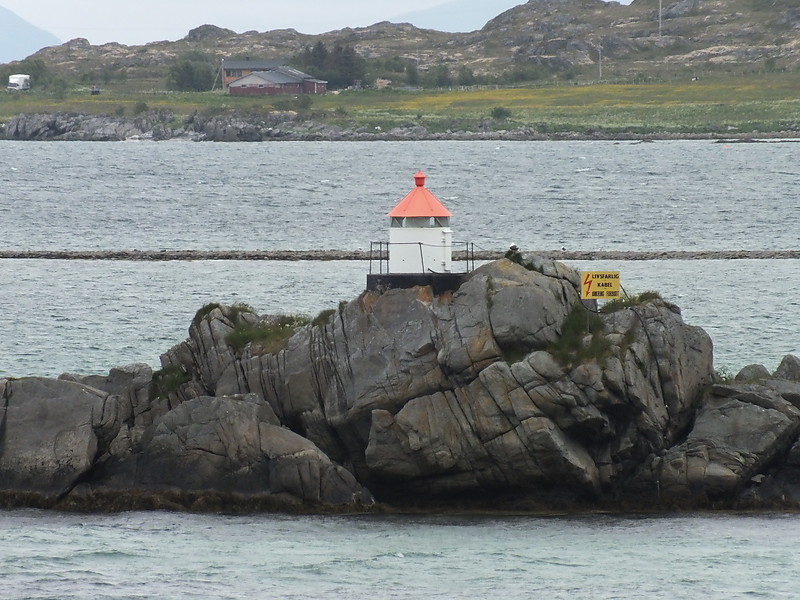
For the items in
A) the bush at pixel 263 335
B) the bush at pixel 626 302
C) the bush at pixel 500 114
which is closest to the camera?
the bush at pixel 626 302

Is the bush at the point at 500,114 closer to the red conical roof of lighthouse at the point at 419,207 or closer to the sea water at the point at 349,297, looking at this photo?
the sea water at the point at 349,297

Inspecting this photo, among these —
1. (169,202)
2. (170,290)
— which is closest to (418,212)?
(170,290)

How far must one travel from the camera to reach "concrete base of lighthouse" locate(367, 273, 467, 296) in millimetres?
→ 28016

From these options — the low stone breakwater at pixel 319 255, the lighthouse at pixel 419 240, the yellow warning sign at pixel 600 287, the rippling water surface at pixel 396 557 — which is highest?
the lighthouse at pixel 419 240

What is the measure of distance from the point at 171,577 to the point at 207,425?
4.25m

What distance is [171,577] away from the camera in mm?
22750

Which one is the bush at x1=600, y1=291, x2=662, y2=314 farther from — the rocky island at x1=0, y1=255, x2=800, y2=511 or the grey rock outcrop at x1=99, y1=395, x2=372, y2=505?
the grey rock outcrop at x1=99, y1=395, x2=372, y2=505

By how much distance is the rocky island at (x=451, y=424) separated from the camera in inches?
1024

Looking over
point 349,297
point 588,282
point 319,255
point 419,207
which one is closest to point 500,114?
point 319,255

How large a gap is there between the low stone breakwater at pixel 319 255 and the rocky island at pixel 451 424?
30.4m

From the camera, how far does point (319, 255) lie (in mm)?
59844

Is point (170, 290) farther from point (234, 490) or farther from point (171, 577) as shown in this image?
point (171, 577)

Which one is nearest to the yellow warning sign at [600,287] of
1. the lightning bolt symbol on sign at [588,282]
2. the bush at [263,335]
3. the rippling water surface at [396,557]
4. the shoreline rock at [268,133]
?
the lightning bolt symbol on sign at [588,282]

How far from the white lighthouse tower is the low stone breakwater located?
28606 millimetres
